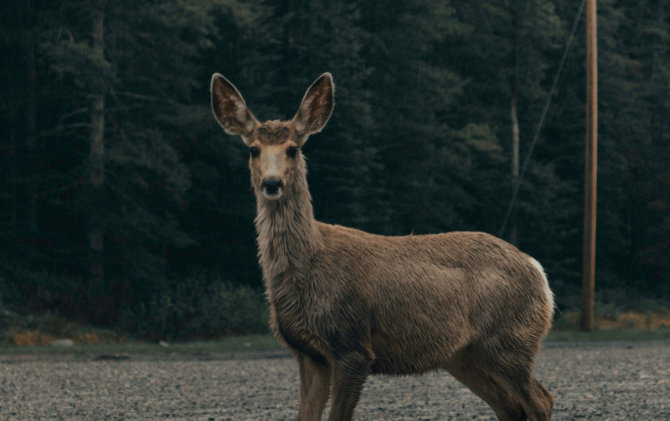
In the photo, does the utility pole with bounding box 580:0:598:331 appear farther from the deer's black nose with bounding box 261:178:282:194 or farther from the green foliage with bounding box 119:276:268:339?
the deer's black nose with bounding box 261:178:282:194

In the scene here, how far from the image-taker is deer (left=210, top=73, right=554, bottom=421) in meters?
5.35

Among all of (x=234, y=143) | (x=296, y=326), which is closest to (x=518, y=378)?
(x=296, y=326)

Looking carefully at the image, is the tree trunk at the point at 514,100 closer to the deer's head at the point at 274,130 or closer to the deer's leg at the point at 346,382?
the deer's head at the point at 274,130

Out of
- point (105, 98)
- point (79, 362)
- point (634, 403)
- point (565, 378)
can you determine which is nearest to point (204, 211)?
point (105, 98)

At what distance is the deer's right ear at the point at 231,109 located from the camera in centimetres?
568

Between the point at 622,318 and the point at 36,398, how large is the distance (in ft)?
69.6

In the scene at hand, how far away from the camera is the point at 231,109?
18.8 feet

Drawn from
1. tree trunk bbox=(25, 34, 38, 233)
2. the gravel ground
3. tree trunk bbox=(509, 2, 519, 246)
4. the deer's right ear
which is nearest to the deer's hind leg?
the deer's right ear

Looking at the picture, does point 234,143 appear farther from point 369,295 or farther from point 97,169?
point 369,295

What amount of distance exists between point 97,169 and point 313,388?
720 inches

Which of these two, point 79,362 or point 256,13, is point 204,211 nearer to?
point 256,13

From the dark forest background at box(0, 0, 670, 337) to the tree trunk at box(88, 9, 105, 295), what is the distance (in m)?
0.05

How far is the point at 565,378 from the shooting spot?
40.4ft

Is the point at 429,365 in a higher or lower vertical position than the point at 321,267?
lower
